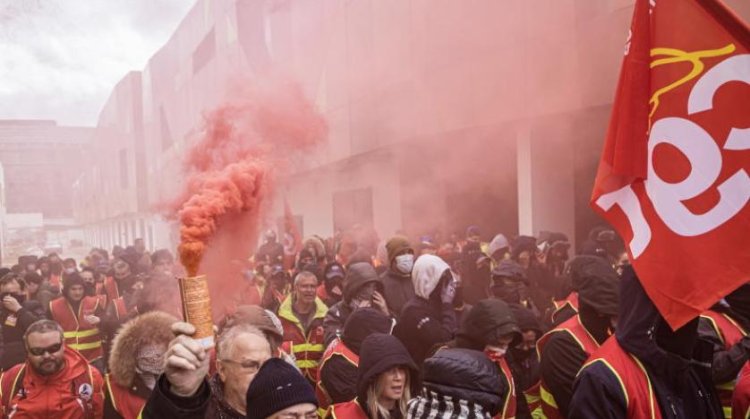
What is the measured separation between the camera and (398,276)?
518 centimetres

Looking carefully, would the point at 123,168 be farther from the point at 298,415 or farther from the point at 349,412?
the point at 298,415

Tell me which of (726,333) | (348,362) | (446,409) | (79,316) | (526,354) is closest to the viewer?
(446,409)

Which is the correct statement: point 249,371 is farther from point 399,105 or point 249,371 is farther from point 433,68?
point 399,105

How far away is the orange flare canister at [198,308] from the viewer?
5.67ft

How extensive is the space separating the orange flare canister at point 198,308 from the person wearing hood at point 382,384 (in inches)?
46.7

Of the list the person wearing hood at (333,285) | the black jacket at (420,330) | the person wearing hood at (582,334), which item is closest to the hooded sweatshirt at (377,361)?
the person wearing hood at (582,334)

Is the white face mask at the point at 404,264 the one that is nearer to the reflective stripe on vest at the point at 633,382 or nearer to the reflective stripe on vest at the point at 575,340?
the reflective stripe on vest at the point at 575,340

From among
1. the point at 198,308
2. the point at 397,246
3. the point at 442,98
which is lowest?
the point at 397,246

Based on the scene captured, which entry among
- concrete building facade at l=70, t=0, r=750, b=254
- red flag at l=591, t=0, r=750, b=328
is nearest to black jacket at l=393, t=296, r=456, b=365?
red flag at l=591, t=0, r=750, b=328

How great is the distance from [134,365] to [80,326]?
326 centimetres

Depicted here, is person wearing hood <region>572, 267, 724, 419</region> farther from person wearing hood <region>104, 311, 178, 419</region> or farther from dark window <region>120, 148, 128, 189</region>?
dark window <region>120, 148, 128, 189</region>

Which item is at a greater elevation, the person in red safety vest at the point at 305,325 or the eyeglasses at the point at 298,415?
the eyeglasses at the point at 298,415

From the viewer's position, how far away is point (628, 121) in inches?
88.0

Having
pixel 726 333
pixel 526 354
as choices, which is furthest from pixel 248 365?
pixel 726 333
